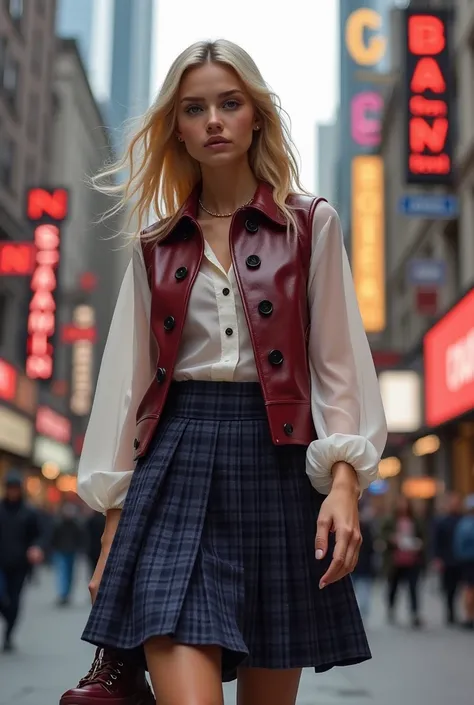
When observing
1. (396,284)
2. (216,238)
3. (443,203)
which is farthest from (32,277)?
(216,238)

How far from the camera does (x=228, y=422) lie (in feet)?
7.98

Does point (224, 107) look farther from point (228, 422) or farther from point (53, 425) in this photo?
point (53, 425)

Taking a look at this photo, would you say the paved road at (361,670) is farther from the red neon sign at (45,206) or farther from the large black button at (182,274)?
the red neon sign at (45,206)

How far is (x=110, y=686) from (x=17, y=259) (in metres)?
22.6

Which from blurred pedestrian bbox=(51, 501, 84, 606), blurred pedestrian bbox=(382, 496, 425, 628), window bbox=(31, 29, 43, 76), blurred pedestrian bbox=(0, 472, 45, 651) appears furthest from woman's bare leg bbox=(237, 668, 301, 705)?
window bbox=(31, 29, 43, 76)

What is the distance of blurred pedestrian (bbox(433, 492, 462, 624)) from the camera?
571 inches

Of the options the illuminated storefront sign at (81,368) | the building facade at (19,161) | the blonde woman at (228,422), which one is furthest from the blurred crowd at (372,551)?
the illuminated storefront sign at (81,368)

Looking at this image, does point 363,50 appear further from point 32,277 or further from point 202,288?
point 202,288

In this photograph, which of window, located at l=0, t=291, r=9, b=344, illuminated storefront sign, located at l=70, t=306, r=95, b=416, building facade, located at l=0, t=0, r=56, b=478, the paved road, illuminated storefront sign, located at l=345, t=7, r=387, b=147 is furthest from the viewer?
illuminated storefront sign, located at l=70, t=306, r=95, b=416

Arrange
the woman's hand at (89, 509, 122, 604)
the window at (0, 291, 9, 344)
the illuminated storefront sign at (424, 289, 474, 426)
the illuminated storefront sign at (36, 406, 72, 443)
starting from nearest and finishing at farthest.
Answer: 1. the woman's hand at (89, 509, 122, 604)
2. the illuminated storefront sign at (424, 289, 474, 426)
3. the window at (0, 291, 9, 344)
4. the illuminated storefront sign at (36, 406, 72, 443)

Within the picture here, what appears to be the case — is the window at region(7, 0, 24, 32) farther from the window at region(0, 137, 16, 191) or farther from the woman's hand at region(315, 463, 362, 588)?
the woman's hand at region(315, 463, 362, 588)

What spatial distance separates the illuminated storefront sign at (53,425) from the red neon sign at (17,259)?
1119 centimetres

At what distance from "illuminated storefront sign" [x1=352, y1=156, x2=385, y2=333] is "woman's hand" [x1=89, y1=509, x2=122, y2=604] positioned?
96.4 ft

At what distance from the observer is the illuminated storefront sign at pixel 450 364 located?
60.8ft
